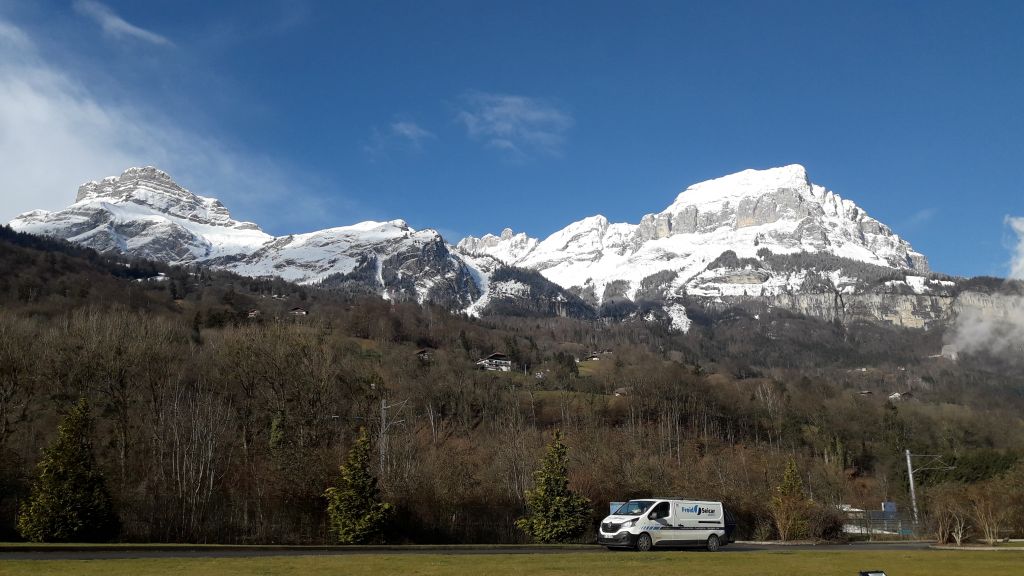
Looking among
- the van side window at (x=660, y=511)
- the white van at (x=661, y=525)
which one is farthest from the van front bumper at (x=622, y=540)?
the van side window at (x=660, y=511)

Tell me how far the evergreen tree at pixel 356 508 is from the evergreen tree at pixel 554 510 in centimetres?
780

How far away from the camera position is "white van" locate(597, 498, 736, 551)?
30.5 meters

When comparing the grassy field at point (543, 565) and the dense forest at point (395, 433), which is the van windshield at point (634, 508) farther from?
the dense forest at point (395, 433)

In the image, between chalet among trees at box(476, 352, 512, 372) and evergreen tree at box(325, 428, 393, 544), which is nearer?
evergreen tree at box(325, 428, 393, 544)

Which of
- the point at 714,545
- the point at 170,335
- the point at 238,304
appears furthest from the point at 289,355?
the point at 238,304

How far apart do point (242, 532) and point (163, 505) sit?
A: 152 inches

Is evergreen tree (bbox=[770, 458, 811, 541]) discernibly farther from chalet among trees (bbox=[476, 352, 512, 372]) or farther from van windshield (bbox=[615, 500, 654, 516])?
chalet among trees (bbox=[476, 352, 512, 372])

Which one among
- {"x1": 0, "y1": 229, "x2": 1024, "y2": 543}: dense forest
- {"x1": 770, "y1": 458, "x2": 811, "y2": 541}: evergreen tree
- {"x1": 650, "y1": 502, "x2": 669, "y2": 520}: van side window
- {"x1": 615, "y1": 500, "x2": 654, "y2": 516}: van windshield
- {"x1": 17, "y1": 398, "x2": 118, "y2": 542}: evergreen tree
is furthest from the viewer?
→ {"x1": 770, "y1": 458, "x2": 811, "y2": 541}: evergreen tree

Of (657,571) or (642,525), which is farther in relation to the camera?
(642,525)

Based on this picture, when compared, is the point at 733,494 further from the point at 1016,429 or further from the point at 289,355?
the point at 1016,429

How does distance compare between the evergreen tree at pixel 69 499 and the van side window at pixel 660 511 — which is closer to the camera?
the evergreen tree at pixel 69 499

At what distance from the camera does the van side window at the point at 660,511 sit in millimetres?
30859

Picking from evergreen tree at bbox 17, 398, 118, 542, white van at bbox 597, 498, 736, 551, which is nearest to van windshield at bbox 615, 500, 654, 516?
white van at bbox 597, 498, 736, 551

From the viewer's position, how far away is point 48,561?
20.7m
